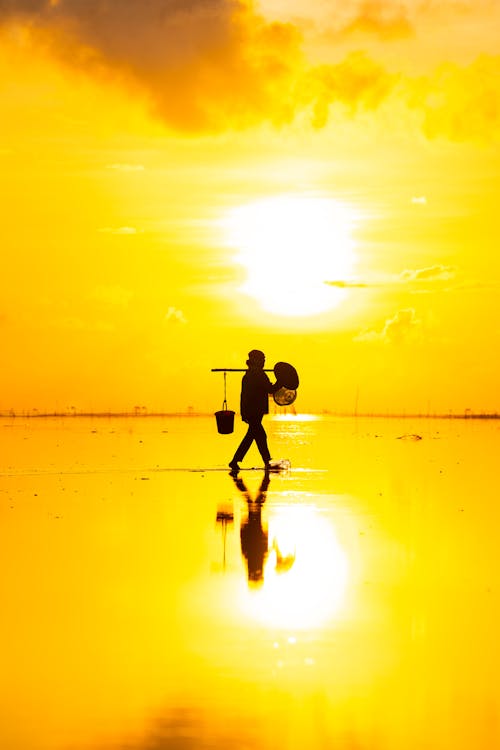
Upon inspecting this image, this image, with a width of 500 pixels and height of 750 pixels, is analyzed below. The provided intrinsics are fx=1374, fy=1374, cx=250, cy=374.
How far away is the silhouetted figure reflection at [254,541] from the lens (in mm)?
13023

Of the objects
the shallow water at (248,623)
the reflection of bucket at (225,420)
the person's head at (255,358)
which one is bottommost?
the shallow water at (248,623)

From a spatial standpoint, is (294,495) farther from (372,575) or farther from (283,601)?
(283,601)

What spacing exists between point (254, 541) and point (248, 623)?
5.47 meters

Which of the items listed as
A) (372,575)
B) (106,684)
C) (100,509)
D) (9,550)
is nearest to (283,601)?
(372,575)

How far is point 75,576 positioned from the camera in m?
12.4

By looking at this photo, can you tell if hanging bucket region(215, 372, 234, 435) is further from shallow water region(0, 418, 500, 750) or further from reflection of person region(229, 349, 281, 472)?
shallow water region(0, 418, 500, 750)

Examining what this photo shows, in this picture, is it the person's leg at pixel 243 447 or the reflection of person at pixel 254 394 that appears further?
the person's leg at pixel 243 447

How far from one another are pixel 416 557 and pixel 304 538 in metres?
2.06

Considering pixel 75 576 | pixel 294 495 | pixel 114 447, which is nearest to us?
pixel 75 576

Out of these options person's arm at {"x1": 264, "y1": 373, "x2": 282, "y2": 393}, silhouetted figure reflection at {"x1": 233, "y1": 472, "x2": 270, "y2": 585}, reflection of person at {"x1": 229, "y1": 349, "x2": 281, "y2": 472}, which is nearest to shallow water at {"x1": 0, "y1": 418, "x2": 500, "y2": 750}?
silhouetted figure reflection at {"x1": 233, "y1": 472, "x2": 270, "y2": 585}

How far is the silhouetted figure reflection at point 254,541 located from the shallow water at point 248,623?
37 mm

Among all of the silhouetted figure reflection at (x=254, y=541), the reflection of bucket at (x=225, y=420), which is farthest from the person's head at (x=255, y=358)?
the silhouetted figure reflection at (x=254, y=541)

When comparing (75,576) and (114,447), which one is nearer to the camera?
(75,576)

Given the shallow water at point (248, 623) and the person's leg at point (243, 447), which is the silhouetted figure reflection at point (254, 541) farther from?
the person's leg at point (243, 447)
